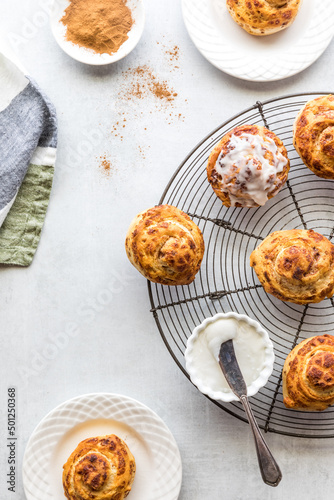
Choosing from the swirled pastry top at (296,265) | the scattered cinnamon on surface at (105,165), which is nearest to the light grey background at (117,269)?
the scattered cinnamon on surface at (105,165)

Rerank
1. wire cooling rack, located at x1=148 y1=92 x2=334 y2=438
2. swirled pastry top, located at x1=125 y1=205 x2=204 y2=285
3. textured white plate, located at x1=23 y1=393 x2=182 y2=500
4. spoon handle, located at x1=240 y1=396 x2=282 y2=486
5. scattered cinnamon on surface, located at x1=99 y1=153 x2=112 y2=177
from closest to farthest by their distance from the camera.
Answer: spoon handle, located at x1=240 y1=396 x2=282 y2=486, swirled pastry top, located at x1=125 y1=205 x2=204 y2=285, textured white plate, located at x1=23 y1=393 x2=182 y2=500, wire cooling rack, located at x1=148 y1=92 x2=334 y2=438, scattered cinnamon on surface, located at x1=99 y1=153 x2=112 y2=177

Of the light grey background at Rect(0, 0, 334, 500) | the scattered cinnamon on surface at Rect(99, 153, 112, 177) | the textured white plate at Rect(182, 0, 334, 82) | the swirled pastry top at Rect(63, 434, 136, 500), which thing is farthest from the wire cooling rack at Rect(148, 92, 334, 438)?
the swirled pastry top at Rect(63, 434, 136, 500)

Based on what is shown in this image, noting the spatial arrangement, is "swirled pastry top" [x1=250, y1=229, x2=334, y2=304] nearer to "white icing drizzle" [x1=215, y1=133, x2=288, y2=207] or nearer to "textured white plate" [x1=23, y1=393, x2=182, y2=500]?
"white icing drizzle" [x1=215, y1=133, x2=288, y2=207]

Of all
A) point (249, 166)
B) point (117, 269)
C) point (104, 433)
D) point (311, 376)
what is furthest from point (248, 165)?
point (104, 433)

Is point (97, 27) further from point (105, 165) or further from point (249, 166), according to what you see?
point (249, 166)

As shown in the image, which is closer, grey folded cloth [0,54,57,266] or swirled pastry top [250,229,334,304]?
swirled pastry top [250,229,334,304]

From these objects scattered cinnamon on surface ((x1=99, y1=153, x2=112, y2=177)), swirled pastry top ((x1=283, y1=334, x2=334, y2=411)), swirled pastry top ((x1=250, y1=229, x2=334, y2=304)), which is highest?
scattered cinnamon on surface ((x1=99, y1=153, x2=112, y2=177))

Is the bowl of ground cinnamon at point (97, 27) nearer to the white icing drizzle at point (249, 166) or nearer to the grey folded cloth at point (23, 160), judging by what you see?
the grey folded cloth at point (23, 160)
